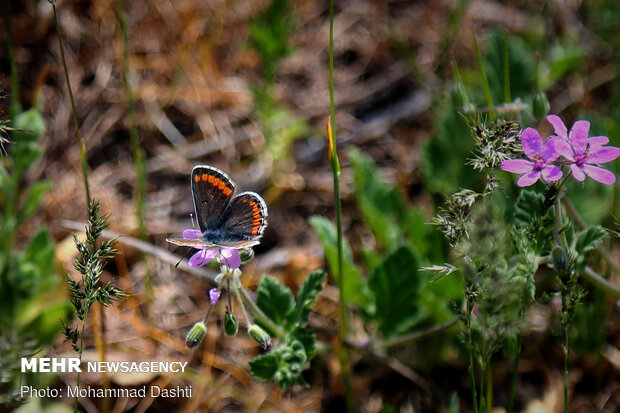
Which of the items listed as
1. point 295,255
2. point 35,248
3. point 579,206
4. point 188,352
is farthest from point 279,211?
point 579,206

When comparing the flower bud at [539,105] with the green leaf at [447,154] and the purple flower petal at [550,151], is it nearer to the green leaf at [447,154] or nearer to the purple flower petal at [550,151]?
the purple flower petal at [550,151]

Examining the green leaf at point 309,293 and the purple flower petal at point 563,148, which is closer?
the purple flower petal at point 563,148

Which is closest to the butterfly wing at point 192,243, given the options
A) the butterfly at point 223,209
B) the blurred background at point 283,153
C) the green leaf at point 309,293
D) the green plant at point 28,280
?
the butterfly at point 223,209

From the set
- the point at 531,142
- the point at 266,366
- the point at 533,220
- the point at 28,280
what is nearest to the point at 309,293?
the point at 266,366

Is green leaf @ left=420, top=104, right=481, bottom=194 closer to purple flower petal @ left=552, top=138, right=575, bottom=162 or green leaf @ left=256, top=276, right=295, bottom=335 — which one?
green leaf @ left=256, top=276, right=295, bottom=335

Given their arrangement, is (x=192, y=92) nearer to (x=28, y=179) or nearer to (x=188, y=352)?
(x=28, y=179)

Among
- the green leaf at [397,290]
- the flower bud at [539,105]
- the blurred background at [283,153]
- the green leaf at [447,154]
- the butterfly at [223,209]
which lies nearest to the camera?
the butterfly at [223,209]

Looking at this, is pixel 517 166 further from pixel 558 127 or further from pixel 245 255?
pixel 245 255
